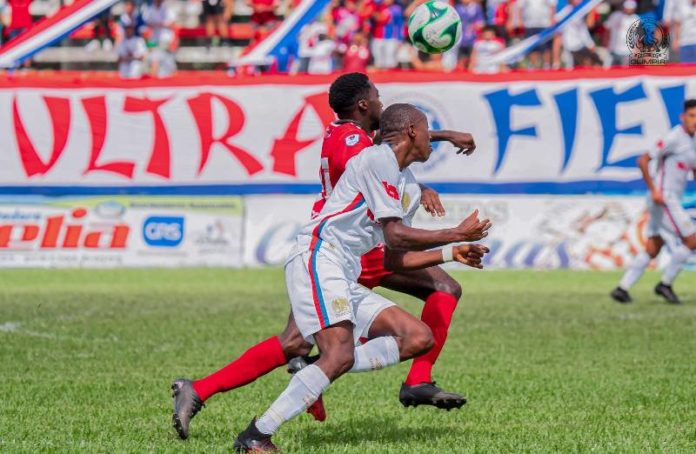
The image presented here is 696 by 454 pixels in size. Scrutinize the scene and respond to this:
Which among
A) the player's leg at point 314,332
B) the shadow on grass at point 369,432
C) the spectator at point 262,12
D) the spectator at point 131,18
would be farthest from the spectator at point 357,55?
the player's leg at point 314,332

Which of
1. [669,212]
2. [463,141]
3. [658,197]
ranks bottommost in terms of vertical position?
[669,212]

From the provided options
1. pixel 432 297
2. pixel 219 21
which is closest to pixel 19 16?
pixel 219 21

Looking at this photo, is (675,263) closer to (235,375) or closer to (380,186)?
(235,375)

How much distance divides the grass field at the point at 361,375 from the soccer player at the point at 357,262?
1.56ft

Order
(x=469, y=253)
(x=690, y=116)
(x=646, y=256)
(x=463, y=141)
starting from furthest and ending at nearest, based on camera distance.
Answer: (x=646, y=256) → (x=690, y=116) → (x=463, y=141) → (x=469, y=253)

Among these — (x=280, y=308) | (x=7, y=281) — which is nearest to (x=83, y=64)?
(x=7, y=281)

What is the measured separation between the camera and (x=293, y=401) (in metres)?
6.78

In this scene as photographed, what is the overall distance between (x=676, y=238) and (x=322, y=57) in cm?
1009

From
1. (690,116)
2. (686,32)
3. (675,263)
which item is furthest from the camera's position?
(686,32)

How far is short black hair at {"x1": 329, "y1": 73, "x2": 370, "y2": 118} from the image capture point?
8250mm

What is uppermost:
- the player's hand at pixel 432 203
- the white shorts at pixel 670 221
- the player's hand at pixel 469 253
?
the player's hand at pixel 469 253

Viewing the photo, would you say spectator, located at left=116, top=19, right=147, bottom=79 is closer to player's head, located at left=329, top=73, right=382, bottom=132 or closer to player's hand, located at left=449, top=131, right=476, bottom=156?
player's head, located at left=329, top=73, right=382, bottom=132

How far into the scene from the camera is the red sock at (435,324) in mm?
8000

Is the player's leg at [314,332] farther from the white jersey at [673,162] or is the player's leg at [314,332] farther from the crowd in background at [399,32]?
the crowd in background at [399,32]
